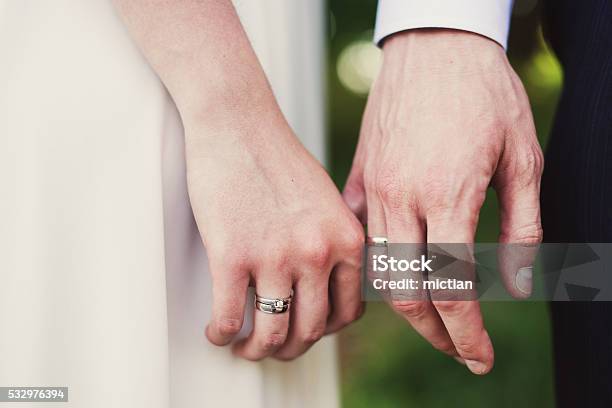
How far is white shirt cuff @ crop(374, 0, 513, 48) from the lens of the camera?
2.67 feet

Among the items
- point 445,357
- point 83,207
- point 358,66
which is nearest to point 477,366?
point 83,207

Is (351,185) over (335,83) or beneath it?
beneath

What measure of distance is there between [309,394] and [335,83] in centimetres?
226

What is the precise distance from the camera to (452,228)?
75cm

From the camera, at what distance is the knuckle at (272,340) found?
2.70ft

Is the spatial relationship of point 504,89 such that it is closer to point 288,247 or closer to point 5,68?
point 288,247

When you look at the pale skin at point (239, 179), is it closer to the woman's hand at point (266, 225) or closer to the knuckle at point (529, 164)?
the woman's hand at point (266, 225)

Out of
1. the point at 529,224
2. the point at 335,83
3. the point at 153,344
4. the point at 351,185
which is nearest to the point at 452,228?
the point at 529,224

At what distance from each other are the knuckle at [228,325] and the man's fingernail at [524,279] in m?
0.34

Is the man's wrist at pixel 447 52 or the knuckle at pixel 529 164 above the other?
the man's wrist at pixel 447 52

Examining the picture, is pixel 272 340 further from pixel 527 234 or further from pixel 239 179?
pixel 527 234

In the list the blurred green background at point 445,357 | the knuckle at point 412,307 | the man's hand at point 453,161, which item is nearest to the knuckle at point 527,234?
the man's hand at point 453,161

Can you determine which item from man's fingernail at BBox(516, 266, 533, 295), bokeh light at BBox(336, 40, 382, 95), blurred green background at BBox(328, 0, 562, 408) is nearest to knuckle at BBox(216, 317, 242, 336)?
man's fingernail at BBox(516, 266, 533, 295)

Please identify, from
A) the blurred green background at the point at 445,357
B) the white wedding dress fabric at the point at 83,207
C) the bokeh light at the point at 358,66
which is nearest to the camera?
the white wedding dress fabric at the point at 83,207
